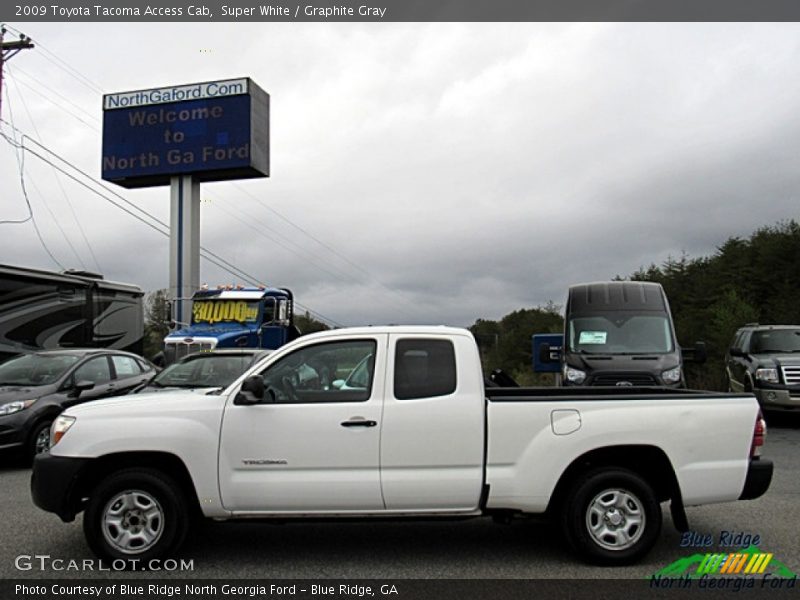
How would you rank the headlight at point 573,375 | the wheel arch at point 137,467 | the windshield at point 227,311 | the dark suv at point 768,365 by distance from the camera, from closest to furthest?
the wheel arch at point 137,467
the headlight at point 573,375
the dark suv at point 768,365
the windshield at point 227,311

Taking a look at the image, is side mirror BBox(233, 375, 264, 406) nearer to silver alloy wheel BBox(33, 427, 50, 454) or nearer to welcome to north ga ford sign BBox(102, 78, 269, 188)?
silver alloy wheel BBox(33, 427, 50, 454)

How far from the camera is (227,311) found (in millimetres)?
19203

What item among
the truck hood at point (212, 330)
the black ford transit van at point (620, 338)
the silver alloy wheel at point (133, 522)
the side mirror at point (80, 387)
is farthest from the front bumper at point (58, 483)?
the truck hood at point (212, 330)

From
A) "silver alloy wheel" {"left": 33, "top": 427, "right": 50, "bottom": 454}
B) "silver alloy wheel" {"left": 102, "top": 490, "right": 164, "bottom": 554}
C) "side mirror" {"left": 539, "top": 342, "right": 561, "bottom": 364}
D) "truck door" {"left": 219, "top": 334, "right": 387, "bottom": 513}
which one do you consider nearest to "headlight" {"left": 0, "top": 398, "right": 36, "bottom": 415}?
"silver alloy wheel" {"left": 33, "top": 427, "right": 50, "bottom": 454}

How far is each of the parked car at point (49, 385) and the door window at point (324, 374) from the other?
5.78 metres

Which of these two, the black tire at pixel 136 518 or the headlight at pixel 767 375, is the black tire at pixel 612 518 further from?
the headlight at pixel 767 375

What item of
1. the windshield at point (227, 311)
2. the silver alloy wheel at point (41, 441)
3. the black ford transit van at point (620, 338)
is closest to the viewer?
the silver alloy wheel at point (41, 441)

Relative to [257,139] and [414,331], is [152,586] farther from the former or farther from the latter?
[257,139]

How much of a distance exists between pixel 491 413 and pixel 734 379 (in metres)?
12.2

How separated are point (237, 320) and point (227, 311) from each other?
409 millimetres

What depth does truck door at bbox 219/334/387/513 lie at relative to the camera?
5.52 m

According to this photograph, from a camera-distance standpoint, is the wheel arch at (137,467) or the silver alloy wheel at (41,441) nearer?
the wheel arch at (137,467)

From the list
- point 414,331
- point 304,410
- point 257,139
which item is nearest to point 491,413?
point 414,331

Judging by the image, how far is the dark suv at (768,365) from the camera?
1376 cm
